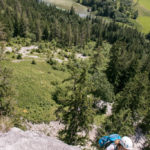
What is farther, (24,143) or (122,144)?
(24,143)

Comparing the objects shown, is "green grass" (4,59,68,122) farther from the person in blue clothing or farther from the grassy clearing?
the grassy clearing

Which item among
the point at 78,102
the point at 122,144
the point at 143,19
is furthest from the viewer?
the point at 143,19

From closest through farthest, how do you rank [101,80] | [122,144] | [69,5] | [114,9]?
[122,144]
[101,80]
[114,9]
[69,5]

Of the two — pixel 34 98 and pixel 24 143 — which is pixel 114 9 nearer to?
pixel 34 98

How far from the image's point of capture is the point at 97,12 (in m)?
181

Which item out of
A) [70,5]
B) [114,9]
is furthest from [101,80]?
[70,5]

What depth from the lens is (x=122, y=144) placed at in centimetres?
520

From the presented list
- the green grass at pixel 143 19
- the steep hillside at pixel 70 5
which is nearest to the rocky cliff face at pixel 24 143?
the green grass at pixel 143 19

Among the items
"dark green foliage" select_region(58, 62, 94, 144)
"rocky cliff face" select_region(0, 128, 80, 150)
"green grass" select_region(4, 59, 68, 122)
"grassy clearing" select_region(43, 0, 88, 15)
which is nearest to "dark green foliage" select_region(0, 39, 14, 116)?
"green grass" select_region(4, 59, 68, 122)

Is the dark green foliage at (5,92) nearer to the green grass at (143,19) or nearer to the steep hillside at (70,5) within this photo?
the green grass at (143,19)

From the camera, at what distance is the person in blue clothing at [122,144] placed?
5.17 meters

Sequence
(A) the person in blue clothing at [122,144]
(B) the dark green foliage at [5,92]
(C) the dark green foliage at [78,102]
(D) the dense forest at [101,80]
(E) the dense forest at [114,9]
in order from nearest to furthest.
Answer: (A) the person in blue clothing at [122,144], (C) the dark green foliage at [78,102], (D) the dense forest at [101,80], (B) the dark green foliage at [5,92], (E) the dense forest at [114,9]

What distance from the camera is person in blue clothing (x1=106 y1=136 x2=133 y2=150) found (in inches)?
203

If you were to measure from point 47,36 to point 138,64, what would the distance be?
187ft
